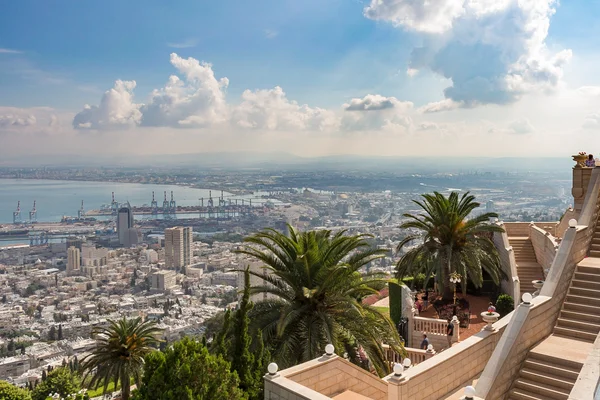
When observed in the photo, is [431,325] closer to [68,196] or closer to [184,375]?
[184,375]

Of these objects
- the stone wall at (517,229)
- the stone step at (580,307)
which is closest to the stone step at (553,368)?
the stone step at (580,307)

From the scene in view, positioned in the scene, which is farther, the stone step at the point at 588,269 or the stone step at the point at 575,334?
the stone step at the point at 588,269

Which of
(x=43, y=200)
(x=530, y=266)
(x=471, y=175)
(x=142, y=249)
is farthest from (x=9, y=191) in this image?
(x=530, y=266)

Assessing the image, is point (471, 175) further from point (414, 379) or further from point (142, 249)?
point (414, 379)

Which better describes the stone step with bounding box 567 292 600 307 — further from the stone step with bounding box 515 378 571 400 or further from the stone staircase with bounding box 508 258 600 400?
the stone step with bounding box 515 378 571 400

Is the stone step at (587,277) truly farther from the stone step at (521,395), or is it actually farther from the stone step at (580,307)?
the stone step at (521,395)
